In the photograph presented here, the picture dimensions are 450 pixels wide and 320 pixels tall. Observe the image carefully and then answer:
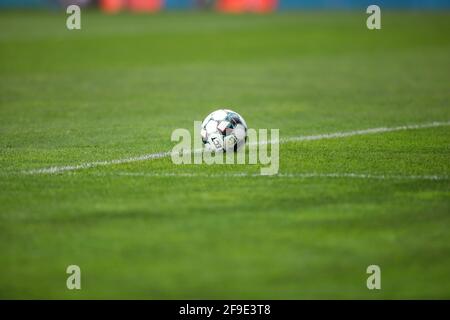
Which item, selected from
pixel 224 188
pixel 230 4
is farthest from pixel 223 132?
pixel 230 4

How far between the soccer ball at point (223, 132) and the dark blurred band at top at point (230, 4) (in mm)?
32139

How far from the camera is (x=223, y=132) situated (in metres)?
10.1

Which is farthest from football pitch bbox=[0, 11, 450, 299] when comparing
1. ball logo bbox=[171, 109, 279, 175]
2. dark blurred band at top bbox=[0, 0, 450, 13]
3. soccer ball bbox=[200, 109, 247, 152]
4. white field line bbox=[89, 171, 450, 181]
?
dark blurred band at top bbox=[0, 0, 450, 13]

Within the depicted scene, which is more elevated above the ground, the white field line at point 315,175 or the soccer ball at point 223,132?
the soccer ball at point 223,132

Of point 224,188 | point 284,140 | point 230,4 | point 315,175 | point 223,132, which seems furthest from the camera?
point 230,4

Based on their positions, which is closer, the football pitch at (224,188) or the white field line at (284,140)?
the football pitch at (224,188)

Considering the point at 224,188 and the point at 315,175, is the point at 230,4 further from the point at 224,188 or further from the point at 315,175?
the point at 224,188

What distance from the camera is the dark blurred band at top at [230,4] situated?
42031 millimetres

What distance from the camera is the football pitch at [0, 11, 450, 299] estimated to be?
619 centimetres

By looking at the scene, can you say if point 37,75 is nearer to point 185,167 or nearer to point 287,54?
point 287,54

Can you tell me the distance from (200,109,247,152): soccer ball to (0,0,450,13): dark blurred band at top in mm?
32139

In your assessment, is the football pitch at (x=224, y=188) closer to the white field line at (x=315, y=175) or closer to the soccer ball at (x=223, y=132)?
the white field line at (x=315, y=175)

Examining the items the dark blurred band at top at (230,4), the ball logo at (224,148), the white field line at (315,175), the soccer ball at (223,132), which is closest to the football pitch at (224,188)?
the white field line at (315,175)

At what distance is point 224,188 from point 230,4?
36092mm
